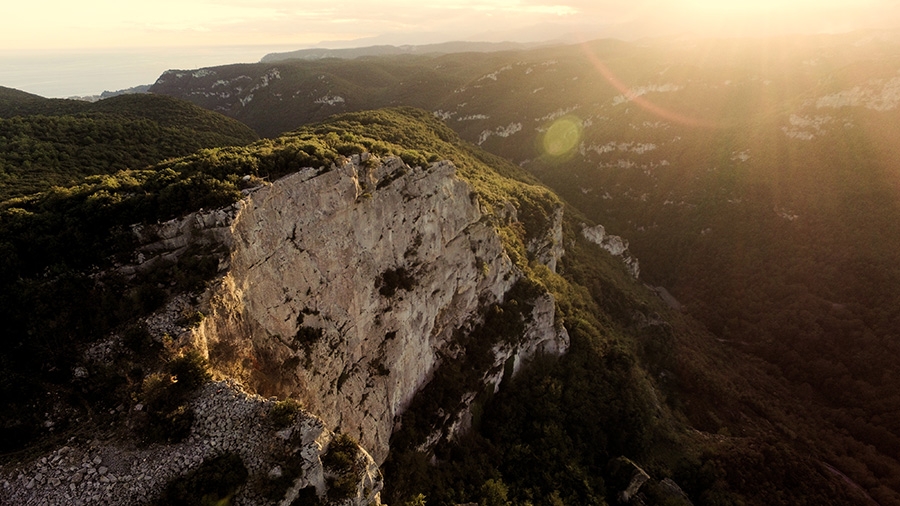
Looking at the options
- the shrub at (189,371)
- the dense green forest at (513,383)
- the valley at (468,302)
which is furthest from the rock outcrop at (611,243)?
the shrub at (189,371)

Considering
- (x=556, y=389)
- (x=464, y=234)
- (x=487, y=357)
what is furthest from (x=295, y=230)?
(x=556, y=389)

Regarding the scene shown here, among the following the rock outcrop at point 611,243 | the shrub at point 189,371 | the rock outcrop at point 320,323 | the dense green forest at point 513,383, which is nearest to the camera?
the rock outcrop at point 320,323

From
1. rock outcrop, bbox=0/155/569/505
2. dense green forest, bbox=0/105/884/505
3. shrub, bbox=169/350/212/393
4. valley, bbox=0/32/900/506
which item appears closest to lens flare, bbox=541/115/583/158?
valley, bbox=0/32/900/506

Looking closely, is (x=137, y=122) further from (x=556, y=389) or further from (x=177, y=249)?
(x=556, y=389)

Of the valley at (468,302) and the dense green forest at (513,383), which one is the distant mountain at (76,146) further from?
the dense green forest at (513,383)

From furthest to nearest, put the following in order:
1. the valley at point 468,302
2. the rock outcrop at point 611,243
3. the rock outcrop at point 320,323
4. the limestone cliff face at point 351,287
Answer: the rock outcrop at point 611,243, the limestone cliff face at point 351,287, the valley at point 468,302, the rock outcrop at point 320,323

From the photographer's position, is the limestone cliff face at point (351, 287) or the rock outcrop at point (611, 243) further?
the rock outcrop at point (611, 243)

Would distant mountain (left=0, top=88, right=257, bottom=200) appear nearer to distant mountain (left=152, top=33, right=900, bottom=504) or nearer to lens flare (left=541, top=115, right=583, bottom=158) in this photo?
distant mountain (left=152, top=33, right=900, bottom=504)
